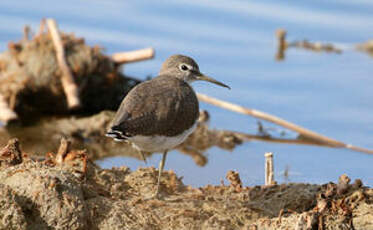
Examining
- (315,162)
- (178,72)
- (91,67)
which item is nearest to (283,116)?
(315,162)

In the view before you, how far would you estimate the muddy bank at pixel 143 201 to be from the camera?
17.1 ft

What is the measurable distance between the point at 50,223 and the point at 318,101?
22.6 ft

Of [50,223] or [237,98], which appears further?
[237,98]

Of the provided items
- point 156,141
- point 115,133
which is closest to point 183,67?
point 156,141

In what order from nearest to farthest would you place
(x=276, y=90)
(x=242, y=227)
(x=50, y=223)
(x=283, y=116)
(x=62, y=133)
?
(x=50, y=223) < (x=242, y=227) < (x=62, y=133) < (x=283, y=116) < (x=276, y=90)

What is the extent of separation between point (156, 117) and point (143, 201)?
0.71 metres

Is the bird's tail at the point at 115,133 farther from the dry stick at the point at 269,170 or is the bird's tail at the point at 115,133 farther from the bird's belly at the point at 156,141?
the dry stick at the point at 269,170

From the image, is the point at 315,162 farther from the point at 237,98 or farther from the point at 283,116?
the point at 237,98

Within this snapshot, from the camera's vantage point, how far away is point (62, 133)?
9.73 metres

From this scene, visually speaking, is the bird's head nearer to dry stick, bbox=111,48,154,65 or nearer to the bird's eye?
the bird's eye

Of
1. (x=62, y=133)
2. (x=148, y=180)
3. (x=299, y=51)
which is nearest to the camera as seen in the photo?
(x=148, y=180)

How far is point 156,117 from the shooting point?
6.00 metres

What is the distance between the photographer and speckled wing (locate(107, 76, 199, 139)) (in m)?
5.89

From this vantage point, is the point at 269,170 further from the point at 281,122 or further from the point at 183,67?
the point at 281,122
